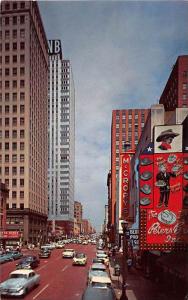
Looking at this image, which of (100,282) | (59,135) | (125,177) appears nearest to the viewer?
(100,282)

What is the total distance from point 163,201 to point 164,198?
18 cm

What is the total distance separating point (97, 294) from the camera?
54.4ft

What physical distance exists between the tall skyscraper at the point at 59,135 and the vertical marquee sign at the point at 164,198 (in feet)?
529

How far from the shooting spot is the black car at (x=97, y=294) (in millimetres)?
16203

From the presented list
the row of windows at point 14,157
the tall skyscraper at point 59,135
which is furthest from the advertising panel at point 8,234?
the tall skyscraper at point 59,135

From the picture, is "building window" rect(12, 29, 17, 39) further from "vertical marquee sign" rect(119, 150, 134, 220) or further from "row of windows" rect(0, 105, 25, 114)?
"vertical marquee sign" rect(119, 150, 134, 220)

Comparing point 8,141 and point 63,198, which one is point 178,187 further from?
point 63,198

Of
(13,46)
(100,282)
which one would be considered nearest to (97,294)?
(100,282)

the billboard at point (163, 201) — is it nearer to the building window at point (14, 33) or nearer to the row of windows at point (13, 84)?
the row of windows at point (13, 84)

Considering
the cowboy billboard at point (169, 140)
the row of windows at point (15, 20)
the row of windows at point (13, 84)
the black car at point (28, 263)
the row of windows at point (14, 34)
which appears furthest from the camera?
the row of windows at point (14, 34)

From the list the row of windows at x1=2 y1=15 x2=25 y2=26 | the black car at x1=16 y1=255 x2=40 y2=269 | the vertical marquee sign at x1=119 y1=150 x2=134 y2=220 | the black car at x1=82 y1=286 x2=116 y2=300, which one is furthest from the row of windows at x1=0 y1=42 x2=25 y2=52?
the black car at x1=82 y1=286 x2=116 y2=300

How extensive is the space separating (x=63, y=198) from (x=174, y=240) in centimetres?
17047

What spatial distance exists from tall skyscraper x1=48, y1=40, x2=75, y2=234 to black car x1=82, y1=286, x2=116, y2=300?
164557 millimetres

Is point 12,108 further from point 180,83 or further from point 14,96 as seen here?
point 180,83
